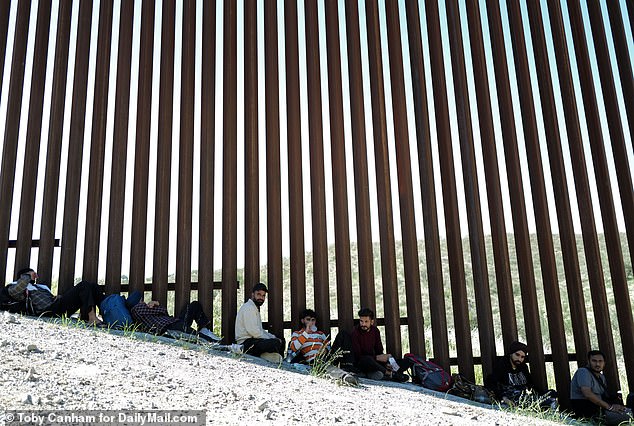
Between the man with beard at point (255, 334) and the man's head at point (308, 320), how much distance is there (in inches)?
13.2

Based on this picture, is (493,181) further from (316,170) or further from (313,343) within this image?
(313,343)

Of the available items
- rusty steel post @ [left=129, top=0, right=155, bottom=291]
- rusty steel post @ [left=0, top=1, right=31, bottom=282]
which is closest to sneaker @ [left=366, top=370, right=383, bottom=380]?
rusty steel post @ [left=129, top=0, right=155, bottom=291]

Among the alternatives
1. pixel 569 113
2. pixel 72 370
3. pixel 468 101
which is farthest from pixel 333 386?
pixel 569 113

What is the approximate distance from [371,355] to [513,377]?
1587 mm

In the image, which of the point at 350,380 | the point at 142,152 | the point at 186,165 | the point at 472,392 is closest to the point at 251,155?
the point at 186,165

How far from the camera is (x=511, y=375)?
6.78 metres

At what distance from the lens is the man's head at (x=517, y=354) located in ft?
22.3

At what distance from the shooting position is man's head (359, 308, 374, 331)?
678cm

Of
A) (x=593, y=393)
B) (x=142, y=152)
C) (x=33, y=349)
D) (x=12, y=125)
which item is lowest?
(x=593, y=393)

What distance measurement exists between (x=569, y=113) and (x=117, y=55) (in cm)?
594

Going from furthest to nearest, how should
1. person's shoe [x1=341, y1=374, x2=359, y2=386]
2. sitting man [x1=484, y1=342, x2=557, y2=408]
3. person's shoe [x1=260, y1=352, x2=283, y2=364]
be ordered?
sitting man [x1=484, y1=342, x2=557, y2=408], person's shoe [x1=260, y1=352, x2=283, y2=364], person's shoe [x1=341, y1=374, x2=359, y2=386]

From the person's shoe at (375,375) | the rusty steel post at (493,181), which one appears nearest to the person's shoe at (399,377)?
the person's shoe at (375,375)

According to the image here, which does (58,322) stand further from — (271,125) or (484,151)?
(484,151)

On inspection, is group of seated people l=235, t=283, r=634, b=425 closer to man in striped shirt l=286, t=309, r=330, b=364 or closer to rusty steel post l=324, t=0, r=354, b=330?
man in striped shirt l=286, t=309, r=330, b=364
